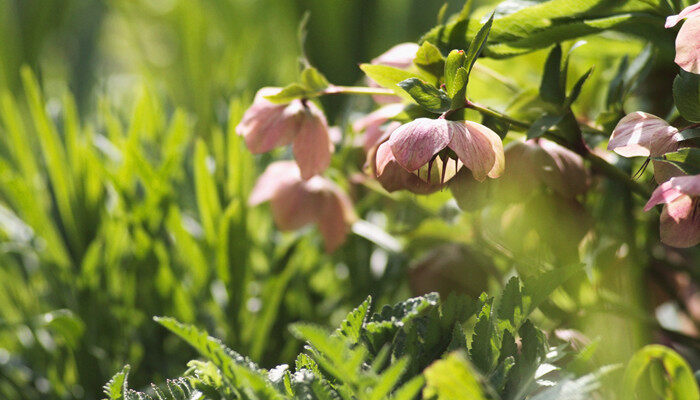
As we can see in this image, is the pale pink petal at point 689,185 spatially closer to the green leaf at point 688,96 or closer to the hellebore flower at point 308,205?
the green leaf at point 688,96

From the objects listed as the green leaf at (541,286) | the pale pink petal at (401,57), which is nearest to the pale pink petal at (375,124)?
the pale pink petal at (401,57)

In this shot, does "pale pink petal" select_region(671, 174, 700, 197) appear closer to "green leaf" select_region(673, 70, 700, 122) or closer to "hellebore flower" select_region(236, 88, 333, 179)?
"green leaf" select_region(673, 70, 700, 122)

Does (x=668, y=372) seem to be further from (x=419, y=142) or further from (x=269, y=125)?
(x=269, y=125)

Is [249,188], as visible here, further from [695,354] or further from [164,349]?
[695,354]

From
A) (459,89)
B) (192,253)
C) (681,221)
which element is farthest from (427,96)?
(192,253)

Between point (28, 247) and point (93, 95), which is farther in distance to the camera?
point (93, 95)

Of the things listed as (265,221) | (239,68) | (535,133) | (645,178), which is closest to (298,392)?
(535,133)
